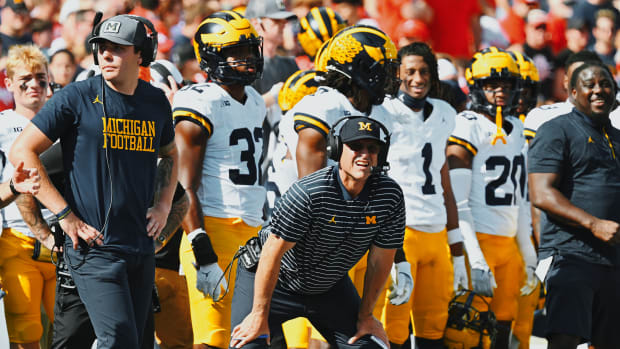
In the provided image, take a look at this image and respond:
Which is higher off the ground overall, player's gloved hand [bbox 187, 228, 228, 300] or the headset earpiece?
the headset earpiece

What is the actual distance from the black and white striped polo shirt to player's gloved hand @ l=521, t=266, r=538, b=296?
2.72 meters

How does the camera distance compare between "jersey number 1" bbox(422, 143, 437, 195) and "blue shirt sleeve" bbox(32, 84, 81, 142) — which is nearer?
"blue shirt sleeve" bbox(32, 84, 81, 142)

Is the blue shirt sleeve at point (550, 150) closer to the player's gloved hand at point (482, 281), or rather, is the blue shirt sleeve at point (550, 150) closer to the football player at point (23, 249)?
the player's gloved hand at point (482, 281)

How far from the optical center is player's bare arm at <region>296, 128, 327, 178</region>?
559 centimetres

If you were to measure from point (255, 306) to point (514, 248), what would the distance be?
10.4 ft

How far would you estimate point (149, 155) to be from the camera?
16.1 feet

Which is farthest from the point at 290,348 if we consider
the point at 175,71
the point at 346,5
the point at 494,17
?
the point at 494,17

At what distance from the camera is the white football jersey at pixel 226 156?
19.3ft

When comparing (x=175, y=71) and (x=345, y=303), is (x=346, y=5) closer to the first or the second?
(x=175, y=71)

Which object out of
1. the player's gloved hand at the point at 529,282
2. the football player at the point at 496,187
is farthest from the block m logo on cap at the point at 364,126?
the player's gloved hand at the point at 529,282

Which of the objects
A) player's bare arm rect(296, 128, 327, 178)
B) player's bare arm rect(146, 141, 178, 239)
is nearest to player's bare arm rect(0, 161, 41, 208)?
player's bare arm rect(146, 141, 178, 239)

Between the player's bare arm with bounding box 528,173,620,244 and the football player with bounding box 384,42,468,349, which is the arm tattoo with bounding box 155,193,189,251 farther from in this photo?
the player's bare arm with bounding box 528,173,620,244

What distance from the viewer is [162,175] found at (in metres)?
5.23

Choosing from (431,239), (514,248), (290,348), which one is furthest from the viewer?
(514,248)
